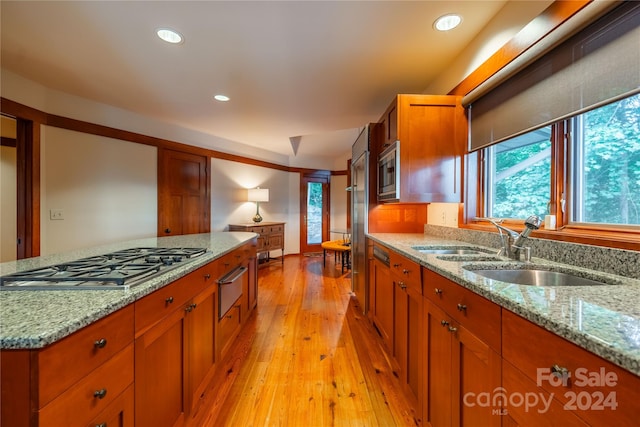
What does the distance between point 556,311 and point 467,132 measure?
1.71 m

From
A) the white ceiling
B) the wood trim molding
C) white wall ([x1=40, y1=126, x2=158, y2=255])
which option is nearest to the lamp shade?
white wall ([x1=40, y1=126, x2=158, y2=255])

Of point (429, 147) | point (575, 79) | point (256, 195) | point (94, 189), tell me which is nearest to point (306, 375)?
point (429, 147)

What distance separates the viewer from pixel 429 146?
209 centimetres

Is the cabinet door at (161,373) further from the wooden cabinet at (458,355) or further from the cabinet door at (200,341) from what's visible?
the wooden cabinet at (458,355)

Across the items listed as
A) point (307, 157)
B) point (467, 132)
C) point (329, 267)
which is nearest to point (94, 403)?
point (467, 132)

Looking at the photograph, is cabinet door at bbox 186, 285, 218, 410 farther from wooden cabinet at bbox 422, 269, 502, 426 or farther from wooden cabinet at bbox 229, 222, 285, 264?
wooden cabinet at bbox 229, 222, 285, 264

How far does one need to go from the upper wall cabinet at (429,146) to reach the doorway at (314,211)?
4568 millimetres

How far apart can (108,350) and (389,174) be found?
2.09 m

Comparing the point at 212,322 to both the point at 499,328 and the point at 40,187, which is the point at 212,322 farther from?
the point at 40,187

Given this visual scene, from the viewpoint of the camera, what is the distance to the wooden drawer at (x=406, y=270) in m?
1.43

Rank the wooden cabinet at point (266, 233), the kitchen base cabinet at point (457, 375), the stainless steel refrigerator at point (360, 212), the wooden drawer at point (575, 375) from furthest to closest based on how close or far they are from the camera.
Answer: the wooden cabinet at point (266, 233)
the stainless steel refrigerator at point (360, 212)
the kitchen base cabinet at point (457, 375)
the wooden drawer at point (575, 375)

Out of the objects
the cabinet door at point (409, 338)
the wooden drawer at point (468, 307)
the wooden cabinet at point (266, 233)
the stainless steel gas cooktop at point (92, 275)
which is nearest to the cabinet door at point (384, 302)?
the cabinet door at point (409, 338)

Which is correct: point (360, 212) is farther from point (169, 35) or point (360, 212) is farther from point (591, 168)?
point (169, 35)

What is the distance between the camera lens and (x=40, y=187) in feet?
8.98
